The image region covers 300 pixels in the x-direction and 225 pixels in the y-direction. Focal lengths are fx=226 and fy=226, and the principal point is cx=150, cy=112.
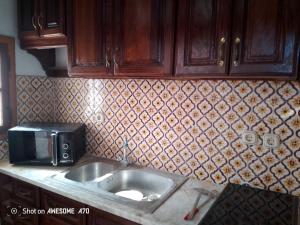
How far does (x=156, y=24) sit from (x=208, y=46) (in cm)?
31

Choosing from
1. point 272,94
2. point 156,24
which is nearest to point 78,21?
point 156,24

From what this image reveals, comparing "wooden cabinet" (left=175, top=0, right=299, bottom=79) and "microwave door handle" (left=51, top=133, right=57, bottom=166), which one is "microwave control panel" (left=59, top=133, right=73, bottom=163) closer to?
"microwave door handle" (left=51, top=133, right=57, bottom=166)

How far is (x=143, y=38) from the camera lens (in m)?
1.26

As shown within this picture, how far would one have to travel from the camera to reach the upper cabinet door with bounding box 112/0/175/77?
1.20 metres

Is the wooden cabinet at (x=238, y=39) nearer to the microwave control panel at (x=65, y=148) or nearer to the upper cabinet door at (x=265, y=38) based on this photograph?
the upper cabinet door at (x=265, y=38)

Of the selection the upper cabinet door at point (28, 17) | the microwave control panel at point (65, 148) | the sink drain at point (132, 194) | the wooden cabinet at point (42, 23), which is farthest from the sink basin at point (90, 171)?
the upper cabinet door at point (28, 17)

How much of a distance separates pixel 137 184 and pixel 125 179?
3.8 inches

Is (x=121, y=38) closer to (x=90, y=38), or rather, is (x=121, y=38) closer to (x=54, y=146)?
(x=90, y=38)

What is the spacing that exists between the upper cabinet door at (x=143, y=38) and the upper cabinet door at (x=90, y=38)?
0.24 ft

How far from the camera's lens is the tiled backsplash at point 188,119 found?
127 centimetres

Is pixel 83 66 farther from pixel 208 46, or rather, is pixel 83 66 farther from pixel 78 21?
pixel 208 46

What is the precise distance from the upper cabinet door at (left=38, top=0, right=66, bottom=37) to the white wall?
1.05 feet

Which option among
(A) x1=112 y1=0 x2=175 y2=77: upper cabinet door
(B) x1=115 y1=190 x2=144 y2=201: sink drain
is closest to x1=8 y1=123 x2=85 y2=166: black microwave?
(B) x1=115 y1=190 x2=144 y2=201: sink drain

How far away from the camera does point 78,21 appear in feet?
4.78
